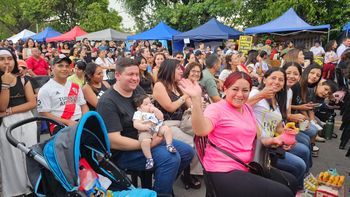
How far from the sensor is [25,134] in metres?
3.57

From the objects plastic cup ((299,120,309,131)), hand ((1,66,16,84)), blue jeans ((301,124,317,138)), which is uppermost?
hand ((1,66,16,84))

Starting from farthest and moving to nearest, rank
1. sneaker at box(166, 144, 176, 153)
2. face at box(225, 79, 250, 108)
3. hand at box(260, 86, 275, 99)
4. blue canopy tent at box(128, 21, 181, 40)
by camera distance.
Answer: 1. blue canopy tent at box(128, 21, 181, 40)
2. hand at box(260, 86, 275, 99)
3. sneaker at box(166, 144, 176, 153)
4. face at box(225, 79, 250, 108)

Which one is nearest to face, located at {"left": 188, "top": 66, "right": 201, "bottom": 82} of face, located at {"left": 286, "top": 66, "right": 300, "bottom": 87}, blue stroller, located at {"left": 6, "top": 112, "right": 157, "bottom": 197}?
face, located at {"left": 286, "top": 66, "right": 300, "bottom": 87}

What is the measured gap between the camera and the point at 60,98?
12.5ft

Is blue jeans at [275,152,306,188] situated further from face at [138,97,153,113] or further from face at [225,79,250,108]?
face at [138,97,153,113]

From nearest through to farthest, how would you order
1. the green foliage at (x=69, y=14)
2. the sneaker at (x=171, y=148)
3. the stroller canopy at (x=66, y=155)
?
the stroller canopy at (x=66, y=155) < the sneaker at (x=171, y=148) < the green foliage at (x=69, y=14)

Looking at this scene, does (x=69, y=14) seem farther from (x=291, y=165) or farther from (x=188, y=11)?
(x=291, y=165)

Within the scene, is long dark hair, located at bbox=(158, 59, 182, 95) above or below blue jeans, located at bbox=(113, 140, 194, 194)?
above

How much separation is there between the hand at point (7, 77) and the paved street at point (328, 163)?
2468 mm

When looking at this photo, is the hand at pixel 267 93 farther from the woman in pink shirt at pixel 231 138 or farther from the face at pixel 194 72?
the face at pixel 194 72

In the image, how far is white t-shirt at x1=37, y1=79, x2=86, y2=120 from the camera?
3.71m

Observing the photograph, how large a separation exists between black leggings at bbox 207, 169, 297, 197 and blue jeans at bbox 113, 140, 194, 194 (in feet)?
2.05

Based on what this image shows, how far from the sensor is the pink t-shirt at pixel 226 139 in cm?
265

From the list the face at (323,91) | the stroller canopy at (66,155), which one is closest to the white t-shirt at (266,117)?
the stroller canopy at (66,155)
